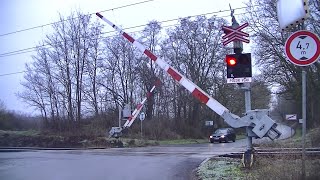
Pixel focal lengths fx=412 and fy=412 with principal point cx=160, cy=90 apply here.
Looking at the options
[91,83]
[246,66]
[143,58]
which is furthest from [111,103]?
[246,66]

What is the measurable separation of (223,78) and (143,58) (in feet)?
37.1

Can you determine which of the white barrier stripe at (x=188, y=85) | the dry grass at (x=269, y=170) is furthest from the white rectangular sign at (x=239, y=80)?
the dry grass at (x=269, y=170)

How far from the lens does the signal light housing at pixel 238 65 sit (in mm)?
11461

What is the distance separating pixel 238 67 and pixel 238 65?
0.06 metres

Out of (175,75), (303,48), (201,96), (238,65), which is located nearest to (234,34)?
(238,65)

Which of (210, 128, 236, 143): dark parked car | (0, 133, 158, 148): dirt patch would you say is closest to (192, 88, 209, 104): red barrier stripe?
(0, 133, 158, 148): dirt patch

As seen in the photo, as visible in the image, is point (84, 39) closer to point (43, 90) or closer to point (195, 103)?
point (43, 90)

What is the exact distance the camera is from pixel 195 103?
55.9 metres

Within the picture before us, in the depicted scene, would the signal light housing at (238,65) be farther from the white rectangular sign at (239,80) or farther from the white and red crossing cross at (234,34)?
the white and red crossing cross at (234,34)

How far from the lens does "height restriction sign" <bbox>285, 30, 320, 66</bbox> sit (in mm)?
7828

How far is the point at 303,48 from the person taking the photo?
794 cm

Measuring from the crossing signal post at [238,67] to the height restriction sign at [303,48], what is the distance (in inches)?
135

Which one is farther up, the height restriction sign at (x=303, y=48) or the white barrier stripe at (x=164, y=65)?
the white barrier stripe at (x=164, y=65)

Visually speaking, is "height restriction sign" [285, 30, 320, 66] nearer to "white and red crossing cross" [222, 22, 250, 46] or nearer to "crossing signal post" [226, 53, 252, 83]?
"crossing signal post" [226, 53, 252, 83]
